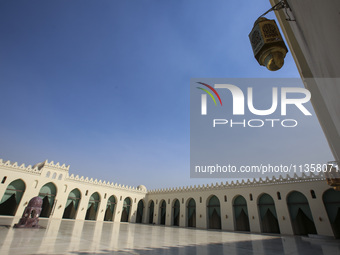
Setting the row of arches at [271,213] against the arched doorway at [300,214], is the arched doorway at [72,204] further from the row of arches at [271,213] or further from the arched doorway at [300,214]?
the arched doorway at [300,214]

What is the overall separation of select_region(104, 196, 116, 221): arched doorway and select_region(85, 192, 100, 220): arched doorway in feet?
4.57

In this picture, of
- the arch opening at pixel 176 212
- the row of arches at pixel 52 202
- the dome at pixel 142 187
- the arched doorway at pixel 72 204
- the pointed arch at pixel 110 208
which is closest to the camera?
the row of arches at pixel 52 202

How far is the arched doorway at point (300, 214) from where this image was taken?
14922 mm

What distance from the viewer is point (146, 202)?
85.0 feet

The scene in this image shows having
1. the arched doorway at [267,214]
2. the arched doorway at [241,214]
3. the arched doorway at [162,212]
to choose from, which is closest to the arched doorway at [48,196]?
the arched doorway at [162,212]

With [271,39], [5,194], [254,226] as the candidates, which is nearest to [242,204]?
[254,226]

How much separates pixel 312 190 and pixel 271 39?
55.1ft

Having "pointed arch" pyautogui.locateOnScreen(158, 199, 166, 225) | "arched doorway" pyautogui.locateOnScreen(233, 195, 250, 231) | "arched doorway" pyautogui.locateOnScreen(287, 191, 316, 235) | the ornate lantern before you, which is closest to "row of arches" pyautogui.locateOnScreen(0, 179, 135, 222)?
"pointed arch" pyautogui.locateOnScreen(158, 199, 166, 225)

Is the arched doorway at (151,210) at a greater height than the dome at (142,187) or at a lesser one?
lesser

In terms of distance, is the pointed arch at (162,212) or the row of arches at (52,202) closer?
the row of arches at (52,202)

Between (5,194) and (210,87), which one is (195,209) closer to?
(210,87)

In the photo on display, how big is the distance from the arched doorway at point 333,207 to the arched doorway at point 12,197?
25.4 metres

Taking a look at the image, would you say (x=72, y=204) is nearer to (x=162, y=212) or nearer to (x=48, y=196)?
(x=48, y=196)

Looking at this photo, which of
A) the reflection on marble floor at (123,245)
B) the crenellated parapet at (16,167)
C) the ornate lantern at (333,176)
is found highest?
the crenellated parapet at (16,167)
